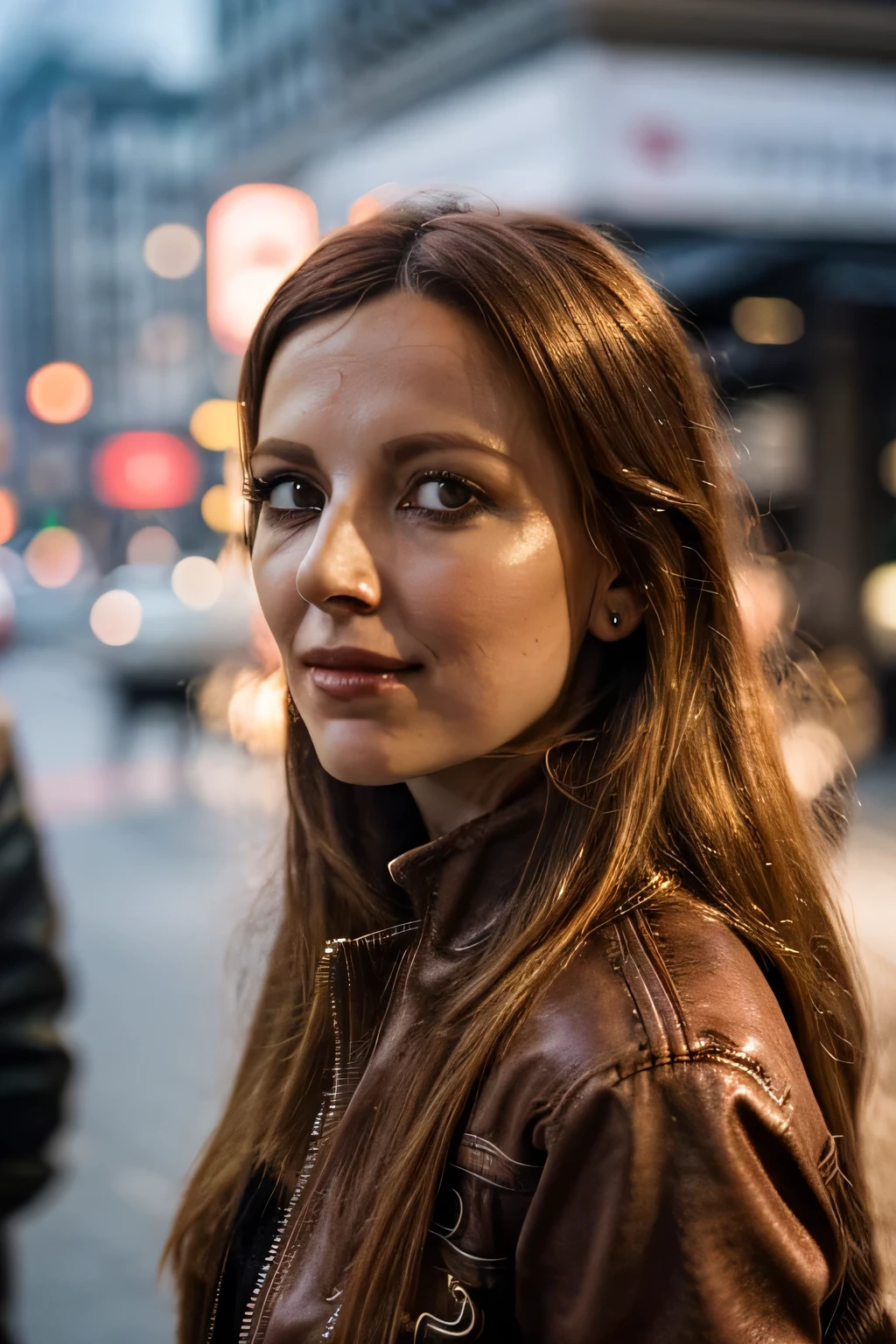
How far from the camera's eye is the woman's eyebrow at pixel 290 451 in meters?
0.95

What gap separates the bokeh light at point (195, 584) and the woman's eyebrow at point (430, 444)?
35.3 feet

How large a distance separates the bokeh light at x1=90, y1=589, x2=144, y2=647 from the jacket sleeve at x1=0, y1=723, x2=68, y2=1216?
31.6 feet

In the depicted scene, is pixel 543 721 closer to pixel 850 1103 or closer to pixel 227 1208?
pixel 850 1103

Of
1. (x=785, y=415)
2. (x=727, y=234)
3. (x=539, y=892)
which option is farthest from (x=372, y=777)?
(x=785, y=415)

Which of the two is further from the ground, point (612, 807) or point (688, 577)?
point (688, 577)

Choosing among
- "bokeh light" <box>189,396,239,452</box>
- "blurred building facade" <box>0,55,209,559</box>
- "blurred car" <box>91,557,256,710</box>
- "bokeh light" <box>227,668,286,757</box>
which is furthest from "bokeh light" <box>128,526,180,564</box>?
"bokeh light" <box>227,668,286,757</box>

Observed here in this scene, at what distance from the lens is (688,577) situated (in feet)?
3.27

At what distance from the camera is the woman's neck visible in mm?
1026

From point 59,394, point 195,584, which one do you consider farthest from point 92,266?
point 59,394

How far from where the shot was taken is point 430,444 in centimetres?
91

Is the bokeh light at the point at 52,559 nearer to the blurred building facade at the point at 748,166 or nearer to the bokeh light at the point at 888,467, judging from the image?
the blurred building facade at the point at 748,166

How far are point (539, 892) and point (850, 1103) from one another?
1.22 ft

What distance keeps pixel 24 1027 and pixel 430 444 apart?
122 centimetres

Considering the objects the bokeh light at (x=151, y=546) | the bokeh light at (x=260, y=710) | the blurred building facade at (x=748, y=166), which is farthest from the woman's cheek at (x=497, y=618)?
the bokeh light at (x=151, y=546)
